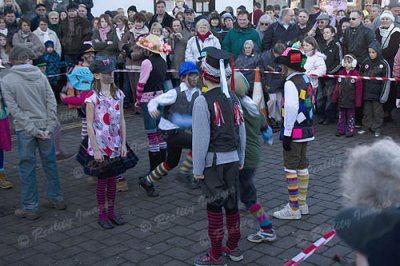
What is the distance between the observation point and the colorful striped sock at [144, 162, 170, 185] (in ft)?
20.7

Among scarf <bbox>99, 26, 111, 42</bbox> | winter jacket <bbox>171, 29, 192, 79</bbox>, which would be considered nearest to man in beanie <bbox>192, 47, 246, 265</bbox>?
winter jacket <bbox>171, 29, 192, 79</bbox>

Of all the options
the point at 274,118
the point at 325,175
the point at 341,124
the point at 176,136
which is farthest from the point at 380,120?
the point at 176,136

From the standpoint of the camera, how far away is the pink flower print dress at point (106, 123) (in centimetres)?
541

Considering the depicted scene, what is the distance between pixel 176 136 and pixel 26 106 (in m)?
1.70

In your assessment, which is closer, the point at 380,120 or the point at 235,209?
the point at 235,209

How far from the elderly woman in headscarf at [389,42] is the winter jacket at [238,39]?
2.51 metres

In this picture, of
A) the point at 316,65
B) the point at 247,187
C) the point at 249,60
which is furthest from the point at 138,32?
the point at 247,187

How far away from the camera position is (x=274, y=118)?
33.3 feet

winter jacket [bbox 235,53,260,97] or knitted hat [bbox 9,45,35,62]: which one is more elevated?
knitted hat [bbox 9,45,35,62]

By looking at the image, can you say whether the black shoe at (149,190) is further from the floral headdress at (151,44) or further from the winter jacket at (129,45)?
the winter jacket at (129,45)

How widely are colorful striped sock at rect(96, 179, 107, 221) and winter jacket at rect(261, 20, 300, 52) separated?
668 cm

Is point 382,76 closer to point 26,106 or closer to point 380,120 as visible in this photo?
point 380,120

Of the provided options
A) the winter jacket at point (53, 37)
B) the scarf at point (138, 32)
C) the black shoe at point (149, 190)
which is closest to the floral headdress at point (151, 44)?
the black shoe at point (149, 190)

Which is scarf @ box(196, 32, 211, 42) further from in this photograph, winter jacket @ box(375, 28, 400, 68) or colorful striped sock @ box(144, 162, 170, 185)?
colorful striped sock @ box(144, 162, 170, 185)
